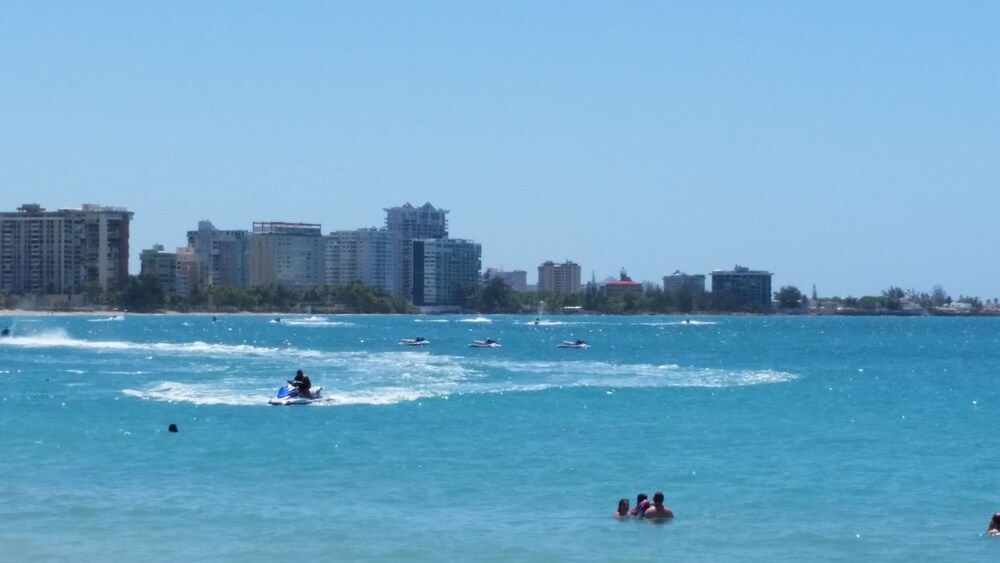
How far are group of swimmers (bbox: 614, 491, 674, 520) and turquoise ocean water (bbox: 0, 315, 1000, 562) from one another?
0.30 meters

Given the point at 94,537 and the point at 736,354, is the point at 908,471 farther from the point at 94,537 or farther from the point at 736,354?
the point at 736,354

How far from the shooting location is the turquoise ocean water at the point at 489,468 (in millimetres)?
22609

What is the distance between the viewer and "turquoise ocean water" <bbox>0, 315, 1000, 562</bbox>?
2261 cm

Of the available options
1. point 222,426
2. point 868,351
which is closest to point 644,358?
point 868,351

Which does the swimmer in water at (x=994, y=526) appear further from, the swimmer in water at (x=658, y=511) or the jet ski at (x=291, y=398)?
the jet ski at (x=291, y=398)

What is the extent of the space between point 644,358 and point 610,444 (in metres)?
51.6

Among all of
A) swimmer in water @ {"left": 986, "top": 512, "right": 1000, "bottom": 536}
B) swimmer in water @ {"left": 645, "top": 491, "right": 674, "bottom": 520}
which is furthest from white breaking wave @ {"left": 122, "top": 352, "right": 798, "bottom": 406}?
swimmer in water @ {"left": 986, "top": 512, "right": 1000, "bottom": 536}

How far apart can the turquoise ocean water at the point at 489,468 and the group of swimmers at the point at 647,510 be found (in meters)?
0.30

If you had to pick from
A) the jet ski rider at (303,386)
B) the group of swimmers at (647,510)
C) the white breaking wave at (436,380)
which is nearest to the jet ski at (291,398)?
the jet ski rider at (303,386)

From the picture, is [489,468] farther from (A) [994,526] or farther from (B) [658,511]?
(A) [994,526]

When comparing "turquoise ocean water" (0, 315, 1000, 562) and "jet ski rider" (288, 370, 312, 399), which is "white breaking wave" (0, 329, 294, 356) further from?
"jet ski rider" (288, 370, 312, 399)

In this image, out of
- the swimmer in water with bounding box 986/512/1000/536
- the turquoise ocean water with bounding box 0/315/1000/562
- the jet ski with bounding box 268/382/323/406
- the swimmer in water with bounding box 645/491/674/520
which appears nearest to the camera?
the turquoise ocean water with bounding box 0/315/1000/562

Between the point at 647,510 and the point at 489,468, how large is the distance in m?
6.64

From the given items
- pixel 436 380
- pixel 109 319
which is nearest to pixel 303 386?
pixel 436 380
